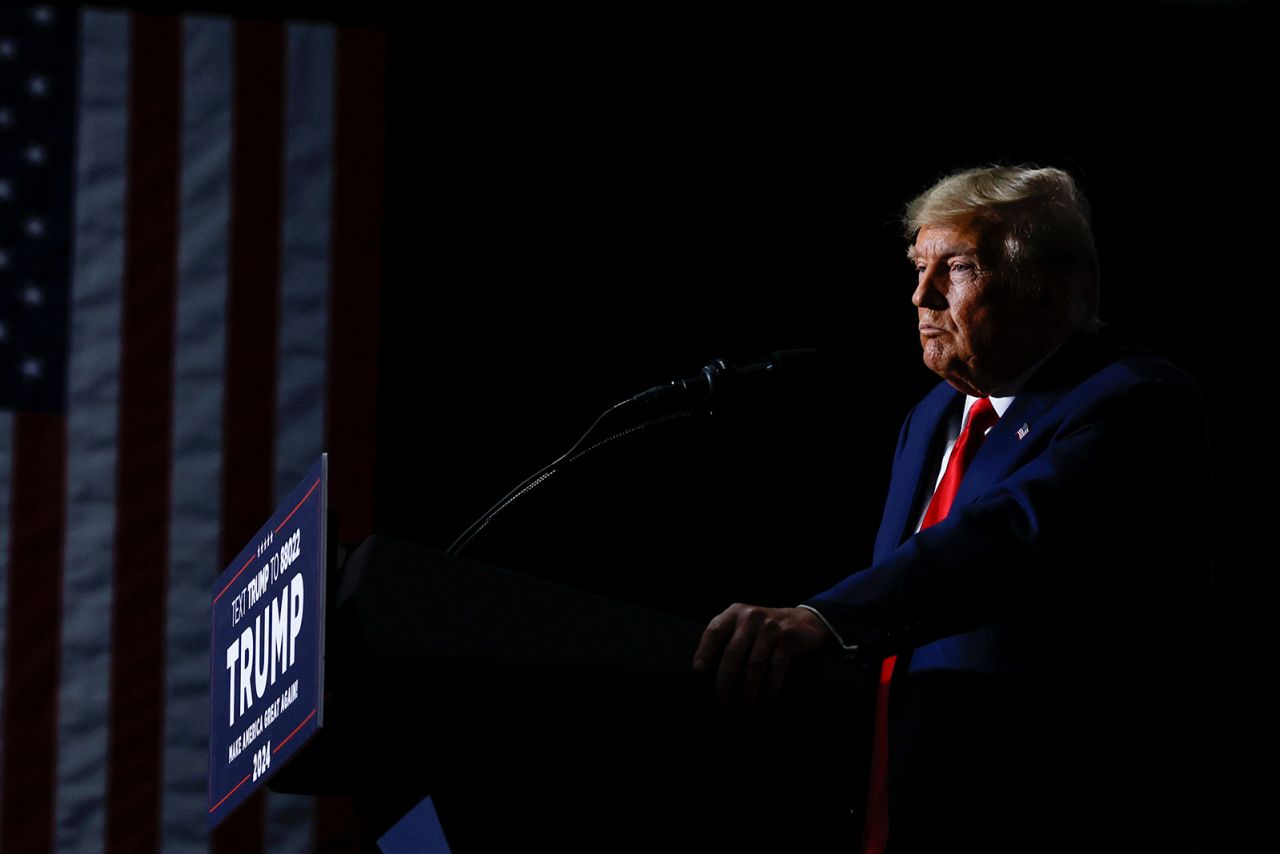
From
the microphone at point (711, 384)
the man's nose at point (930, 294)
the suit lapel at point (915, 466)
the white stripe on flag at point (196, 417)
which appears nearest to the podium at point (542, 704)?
the microphone at point (711, 384)

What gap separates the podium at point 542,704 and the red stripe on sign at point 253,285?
2321mm

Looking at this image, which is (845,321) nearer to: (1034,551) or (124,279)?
(124,279)

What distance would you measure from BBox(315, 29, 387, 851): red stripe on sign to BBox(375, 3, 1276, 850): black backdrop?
0.04m

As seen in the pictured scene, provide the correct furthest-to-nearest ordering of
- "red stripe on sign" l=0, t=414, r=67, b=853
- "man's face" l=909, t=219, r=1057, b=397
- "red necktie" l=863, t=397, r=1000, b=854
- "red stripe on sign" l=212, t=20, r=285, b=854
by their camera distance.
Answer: "red stripe on sign" l=212, t=20, r=285, b=854 → "red stripe on sign" l=0, t=414, r=67, b=853 → "man's face" l=909, t=219, r=1057, b=397 → "red necktie" l=863, t=397, r=1000, b=854

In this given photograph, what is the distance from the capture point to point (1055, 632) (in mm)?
1274

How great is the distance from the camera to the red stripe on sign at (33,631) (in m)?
3.15

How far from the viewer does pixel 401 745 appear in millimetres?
1024

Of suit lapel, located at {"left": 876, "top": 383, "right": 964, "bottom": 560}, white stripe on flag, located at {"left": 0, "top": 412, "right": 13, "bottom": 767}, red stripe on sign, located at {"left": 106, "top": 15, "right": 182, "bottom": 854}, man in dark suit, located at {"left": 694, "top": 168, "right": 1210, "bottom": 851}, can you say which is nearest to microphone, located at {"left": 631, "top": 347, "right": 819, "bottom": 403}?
man in dark suit, located at {"left": 694, "top": 168, "right": 1210, "bottom": 851}

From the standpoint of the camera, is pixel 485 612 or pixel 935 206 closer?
pixel 485 612

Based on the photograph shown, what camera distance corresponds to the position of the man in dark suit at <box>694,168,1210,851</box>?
1165mm

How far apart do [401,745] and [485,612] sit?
119 mm

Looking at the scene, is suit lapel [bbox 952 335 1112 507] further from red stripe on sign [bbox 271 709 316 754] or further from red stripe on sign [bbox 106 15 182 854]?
red stripe on sign [bbox 106 15 182 854]

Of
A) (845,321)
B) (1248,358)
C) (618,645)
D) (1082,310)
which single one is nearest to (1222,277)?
(1248,358)

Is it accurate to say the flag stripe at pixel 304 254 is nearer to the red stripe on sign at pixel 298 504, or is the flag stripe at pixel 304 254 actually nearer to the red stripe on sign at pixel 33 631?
the red stripe on sign at pixel 33 631
